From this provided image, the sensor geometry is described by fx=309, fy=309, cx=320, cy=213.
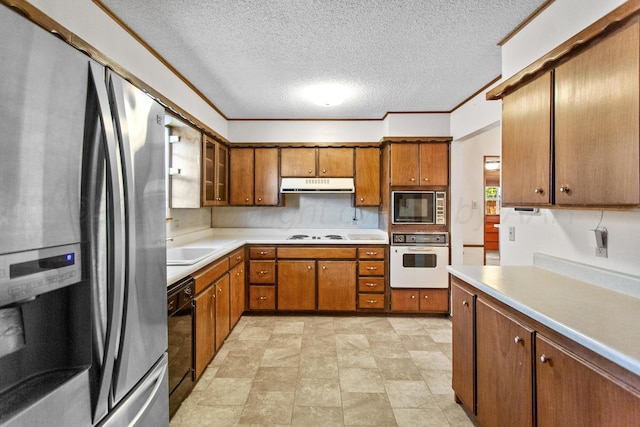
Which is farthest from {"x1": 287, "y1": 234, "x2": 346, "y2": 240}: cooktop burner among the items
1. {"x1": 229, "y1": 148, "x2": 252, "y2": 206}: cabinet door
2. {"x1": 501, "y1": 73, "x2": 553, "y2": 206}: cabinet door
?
{"x1": 501, "y1": 73, "x2": 553, "y2": 206}: cabinet door

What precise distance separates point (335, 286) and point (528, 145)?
8.63ft

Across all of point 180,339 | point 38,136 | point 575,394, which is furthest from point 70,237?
point 575,394

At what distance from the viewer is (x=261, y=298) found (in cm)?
385

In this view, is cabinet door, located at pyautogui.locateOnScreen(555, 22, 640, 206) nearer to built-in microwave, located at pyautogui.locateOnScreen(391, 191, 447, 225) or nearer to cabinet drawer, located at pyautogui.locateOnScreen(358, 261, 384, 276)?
built-in microwave, located at pyautogui.locateOnScreen(391, 191, 447, 225)

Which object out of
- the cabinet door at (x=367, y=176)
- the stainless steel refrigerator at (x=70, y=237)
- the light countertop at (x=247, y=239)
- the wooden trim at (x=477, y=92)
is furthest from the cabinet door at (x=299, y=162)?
the stainless steel refrigerator at (x=70, y=237)

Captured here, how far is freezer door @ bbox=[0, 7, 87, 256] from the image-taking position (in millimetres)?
627

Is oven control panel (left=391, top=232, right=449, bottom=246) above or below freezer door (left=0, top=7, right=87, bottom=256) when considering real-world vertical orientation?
below

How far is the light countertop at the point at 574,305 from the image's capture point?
1002mm

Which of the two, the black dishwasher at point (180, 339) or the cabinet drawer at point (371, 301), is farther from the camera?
the cabinet drawer at point (371, 301)

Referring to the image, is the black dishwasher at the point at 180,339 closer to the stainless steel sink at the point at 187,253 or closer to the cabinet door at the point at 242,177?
the stainless steel sink at the point at 187,253

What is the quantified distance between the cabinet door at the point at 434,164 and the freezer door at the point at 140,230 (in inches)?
127

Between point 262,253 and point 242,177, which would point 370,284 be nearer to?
point 262,253

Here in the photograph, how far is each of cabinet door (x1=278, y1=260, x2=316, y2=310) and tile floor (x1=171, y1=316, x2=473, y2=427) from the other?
30cm

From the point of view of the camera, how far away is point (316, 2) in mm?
1789
